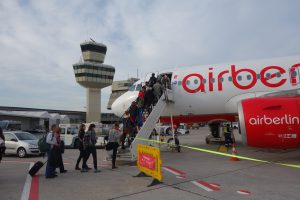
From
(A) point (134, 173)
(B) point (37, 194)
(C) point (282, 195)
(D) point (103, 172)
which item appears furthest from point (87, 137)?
(C) point (282, 195)

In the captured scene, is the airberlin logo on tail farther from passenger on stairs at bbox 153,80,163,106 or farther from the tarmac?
passenger on stairs at bbox 153,80,163,106

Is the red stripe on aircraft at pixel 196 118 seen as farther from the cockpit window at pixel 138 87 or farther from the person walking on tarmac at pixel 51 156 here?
the person walking on tarmac at pixel 51 156

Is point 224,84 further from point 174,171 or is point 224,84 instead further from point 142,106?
point 174,171

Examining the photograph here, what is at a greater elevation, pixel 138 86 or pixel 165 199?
pixel 138 86

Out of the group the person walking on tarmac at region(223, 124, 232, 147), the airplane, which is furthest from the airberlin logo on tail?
the person walking on tarmac at region(223, 124, 232, 147)

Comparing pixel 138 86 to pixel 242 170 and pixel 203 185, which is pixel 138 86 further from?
pixel 203 185

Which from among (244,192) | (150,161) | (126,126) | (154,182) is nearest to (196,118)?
(126,126)

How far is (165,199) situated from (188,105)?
913cm

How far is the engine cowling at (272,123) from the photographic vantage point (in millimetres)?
9133

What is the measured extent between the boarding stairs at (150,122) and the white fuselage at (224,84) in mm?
866

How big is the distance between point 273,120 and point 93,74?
95.9 m

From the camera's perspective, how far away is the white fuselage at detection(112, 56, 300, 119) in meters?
13.4

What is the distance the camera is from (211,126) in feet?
61.8

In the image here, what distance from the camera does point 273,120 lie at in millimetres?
9289
